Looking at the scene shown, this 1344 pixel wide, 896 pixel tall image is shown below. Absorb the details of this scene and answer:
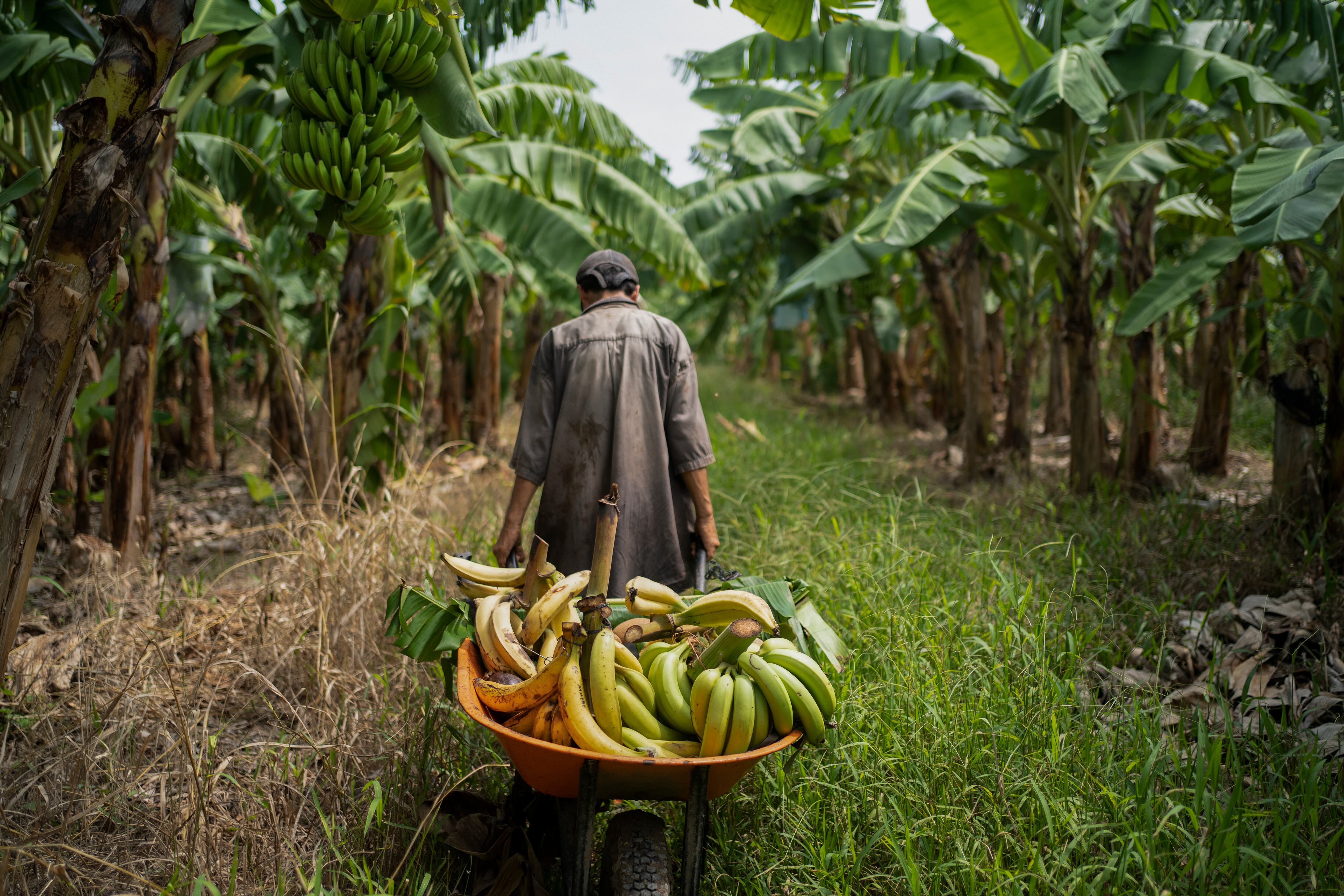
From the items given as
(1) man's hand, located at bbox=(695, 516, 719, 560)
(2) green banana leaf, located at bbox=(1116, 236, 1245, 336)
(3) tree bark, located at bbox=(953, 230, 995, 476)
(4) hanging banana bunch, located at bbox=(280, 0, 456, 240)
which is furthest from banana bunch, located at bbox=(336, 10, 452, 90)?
(3) tree bark, located at bbox=(953, 230, 995, 476)

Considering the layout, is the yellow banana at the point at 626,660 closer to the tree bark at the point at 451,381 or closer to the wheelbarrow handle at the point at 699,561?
the wheelbarrow handle at the point at 699,561

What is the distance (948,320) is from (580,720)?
689 centimetres

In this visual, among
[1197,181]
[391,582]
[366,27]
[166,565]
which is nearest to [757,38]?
[1197,181]

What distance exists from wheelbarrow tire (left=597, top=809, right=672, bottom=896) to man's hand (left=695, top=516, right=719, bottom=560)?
3.29 ft

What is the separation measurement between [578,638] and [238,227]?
5746 mm

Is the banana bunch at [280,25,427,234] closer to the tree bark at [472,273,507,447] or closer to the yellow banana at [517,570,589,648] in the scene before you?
the yellow banana at [517,570,589,648]

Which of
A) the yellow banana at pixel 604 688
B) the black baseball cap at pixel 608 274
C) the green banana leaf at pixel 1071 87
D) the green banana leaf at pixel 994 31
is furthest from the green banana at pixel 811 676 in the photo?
the green banana leaf at pixel 994 31

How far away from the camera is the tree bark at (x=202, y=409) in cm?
786

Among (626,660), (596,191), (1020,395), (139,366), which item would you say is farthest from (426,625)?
(1020,395)

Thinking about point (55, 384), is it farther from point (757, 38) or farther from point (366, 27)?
point (757, 38)

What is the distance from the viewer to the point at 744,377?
23188mm

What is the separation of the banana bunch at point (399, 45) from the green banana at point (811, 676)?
2233mm

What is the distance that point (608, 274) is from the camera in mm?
2785

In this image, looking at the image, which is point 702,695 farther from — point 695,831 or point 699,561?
point 699,561
